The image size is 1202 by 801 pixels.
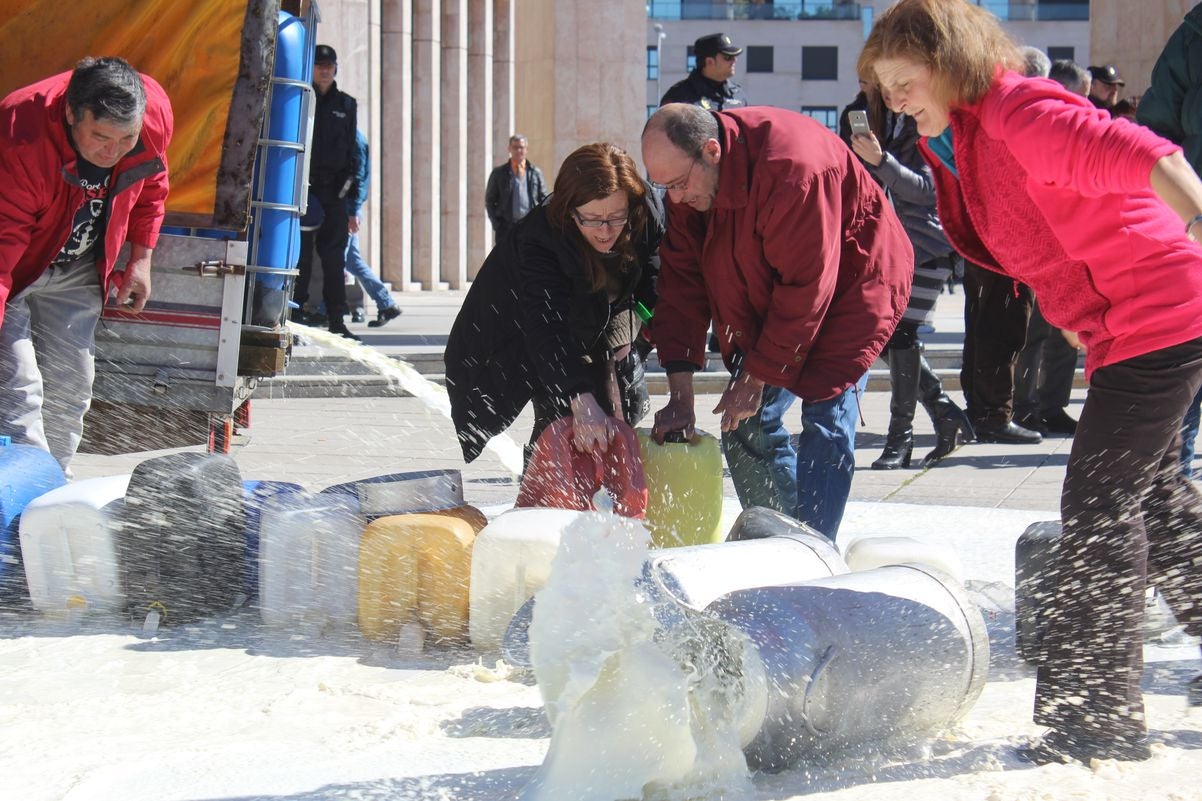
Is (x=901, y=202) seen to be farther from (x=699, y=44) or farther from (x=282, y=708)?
(x=282, y=708)

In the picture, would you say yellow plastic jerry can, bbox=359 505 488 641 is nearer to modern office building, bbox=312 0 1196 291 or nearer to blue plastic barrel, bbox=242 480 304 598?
blue plastic barrel, bbox=242 480 304 598

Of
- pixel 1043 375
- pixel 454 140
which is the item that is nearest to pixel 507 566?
pixel 1043 375

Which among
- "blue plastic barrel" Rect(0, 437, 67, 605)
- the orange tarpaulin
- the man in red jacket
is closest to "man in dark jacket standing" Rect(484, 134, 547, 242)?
the orange tarpaulin

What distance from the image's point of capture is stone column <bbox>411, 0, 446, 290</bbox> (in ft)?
72.1

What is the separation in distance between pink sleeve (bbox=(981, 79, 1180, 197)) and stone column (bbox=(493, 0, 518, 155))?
22.7 meters

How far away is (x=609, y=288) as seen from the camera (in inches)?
175

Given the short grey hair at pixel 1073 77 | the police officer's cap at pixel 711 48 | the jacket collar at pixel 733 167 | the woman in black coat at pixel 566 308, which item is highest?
the police officer's cap at pixel 711 48

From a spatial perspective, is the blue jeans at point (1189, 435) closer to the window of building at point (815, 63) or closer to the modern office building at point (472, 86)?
the modern office building at point (472, 86)

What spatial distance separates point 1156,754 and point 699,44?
6.65 meters

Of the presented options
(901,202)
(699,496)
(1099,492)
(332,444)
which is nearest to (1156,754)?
(1099,492)

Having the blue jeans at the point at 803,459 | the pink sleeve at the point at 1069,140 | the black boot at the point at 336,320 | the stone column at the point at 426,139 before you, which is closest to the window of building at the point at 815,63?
the stone column at the point at 426,139

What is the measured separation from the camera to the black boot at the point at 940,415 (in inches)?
276

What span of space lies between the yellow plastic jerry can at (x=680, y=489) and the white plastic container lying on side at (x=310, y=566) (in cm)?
85

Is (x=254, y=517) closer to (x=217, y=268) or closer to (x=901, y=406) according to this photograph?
(x=217, y=268)
